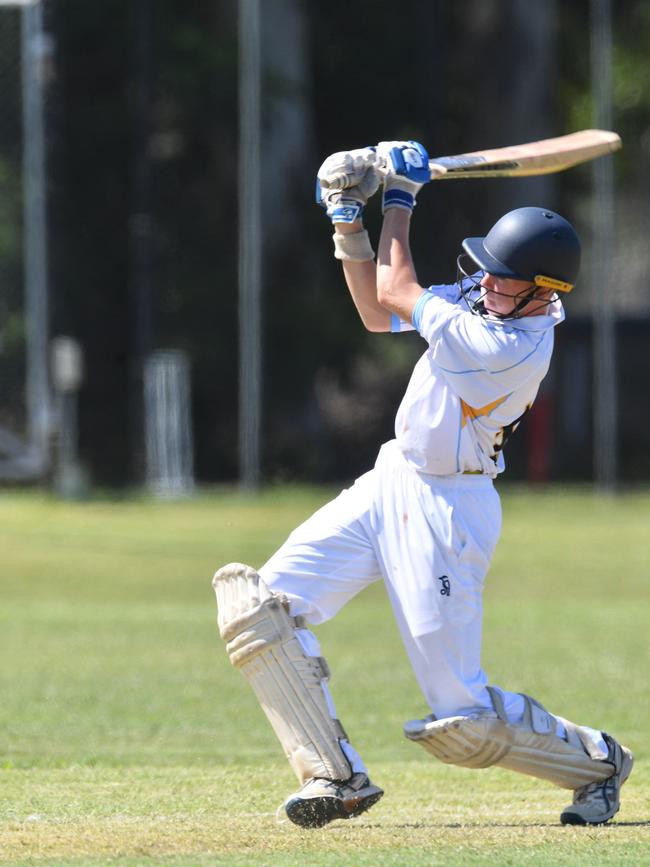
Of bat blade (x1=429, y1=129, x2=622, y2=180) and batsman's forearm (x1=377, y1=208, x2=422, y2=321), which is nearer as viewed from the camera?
batsman's forearm (x1=377, y1=208, x2=422, y2=321)

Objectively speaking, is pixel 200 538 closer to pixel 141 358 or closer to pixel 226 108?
pixel 141 358

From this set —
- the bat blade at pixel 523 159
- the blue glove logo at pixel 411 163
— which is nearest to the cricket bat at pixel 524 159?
the bat blade at pixel 523 159

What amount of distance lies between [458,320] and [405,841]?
1545mm

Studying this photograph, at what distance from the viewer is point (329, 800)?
552 cm

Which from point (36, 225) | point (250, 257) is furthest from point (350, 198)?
point (250, 257)

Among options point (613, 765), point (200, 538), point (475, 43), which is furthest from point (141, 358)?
point (613, 765)

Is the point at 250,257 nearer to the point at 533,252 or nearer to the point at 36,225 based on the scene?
the point at 36,225

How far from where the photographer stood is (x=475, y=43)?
99.5ft

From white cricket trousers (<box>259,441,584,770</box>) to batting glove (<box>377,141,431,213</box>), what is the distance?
77 centimetres

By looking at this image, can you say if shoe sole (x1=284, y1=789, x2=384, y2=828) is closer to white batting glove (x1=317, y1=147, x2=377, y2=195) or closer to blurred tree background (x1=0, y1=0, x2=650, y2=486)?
white batting glove (x1=317, y1=147, x2=377, y2=195)

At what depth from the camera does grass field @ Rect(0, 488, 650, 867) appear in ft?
17.6

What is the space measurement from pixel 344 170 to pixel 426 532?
116 cm

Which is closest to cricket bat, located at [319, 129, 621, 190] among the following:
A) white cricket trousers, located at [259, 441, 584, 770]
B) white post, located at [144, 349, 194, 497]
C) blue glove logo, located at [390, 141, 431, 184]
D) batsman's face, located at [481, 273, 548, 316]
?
blue glove logo, located at [390, 141, 431, 184]

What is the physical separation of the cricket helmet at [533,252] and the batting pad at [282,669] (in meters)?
1.21
